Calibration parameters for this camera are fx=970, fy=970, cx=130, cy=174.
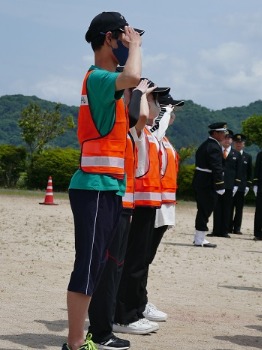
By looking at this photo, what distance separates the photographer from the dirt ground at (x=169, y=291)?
22.8 feet

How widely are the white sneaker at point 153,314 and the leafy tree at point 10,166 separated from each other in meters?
28.5

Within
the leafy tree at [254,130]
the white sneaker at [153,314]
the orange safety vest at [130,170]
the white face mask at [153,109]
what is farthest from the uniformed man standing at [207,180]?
the leafy tree at [254,130]

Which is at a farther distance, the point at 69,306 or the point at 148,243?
the point at 148,243

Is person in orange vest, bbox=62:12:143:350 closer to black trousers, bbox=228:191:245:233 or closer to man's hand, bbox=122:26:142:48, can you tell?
man's hand, bbox=122:26:142:48

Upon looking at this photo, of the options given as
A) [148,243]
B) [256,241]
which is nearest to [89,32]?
[148,243]

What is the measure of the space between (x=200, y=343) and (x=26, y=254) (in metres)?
5.93

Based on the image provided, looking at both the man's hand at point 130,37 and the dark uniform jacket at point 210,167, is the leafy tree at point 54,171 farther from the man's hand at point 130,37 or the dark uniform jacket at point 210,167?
the man's hand at point 130,37

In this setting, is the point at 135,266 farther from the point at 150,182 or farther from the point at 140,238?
the point at 150,182

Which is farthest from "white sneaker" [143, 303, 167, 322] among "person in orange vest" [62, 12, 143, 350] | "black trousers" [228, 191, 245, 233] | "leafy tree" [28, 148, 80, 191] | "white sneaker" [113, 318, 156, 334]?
"leafy tree" [28, 148, 80, 191]

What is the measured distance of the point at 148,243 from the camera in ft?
24.2

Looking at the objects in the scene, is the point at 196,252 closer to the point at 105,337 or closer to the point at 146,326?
the point at 146,326

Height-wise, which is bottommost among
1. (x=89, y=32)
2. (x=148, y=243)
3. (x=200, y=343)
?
(x=200, y=343)

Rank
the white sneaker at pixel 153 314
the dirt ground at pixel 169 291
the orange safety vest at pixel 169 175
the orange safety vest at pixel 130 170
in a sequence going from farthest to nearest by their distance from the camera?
the orange safety vest at pixel 169 175 → the white sneaker at pixel 153 314 → the dirt ground at pixel 169 291 → the orange safety vest at pixel 130 170

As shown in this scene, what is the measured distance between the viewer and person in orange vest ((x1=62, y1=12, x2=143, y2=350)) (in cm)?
566
